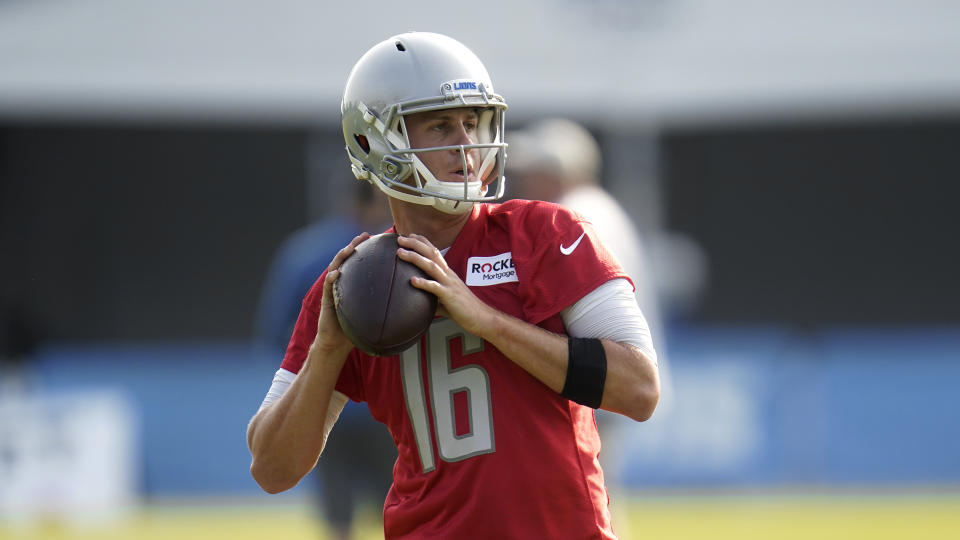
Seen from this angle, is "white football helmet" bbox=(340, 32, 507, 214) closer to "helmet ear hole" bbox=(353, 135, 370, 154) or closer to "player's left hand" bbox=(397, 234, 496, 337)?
"helmet ear hole" bbox=(353, 135, 370, 154)

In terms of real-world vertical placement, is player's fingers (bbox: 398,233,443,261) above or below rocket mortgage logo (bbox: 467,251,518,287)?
above

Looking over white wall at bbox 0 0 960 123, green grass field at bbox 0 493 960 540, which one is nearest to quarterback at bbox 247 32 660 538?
green grass field at bbox 0 493 960 540

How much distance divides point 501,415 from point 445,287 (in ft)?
1.06

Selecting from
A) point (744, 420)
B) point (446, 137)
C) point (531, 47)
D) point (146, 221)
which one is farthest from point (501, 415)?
point (146, 221)

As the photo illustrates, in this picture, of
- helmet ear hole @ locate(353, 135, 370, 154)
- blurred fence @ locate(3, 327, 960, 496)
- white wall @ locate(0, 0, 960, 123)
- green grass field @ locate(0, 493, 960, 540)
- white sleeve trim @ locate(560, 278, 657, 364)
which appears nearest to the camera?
white sleeve trim @ locate(560, 278, 657, 364)

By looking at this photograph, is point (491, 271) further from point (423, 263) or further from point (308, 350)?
point (308, 350)

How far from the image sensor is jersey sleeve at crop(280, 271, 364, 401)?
125 inches

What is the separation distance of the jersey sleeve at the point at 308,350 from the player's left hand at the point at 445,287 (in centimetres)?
35

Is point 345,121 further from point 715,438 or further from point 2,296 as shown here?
point 2,296

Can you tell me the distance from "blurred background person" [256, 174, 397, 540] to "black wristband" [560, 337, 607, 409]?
337 centimetres

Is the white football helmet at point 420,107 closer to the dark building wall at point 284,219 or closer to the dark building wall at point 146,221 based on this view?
the dark building wall at point 284,219

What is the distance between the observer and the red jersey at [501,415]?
2896 mm

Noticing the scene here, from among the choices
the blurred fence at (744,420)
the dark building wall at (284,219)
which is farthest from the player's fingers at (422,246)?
the dark building wall at (284,219)

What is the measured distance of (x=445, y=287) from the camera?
112 inches
